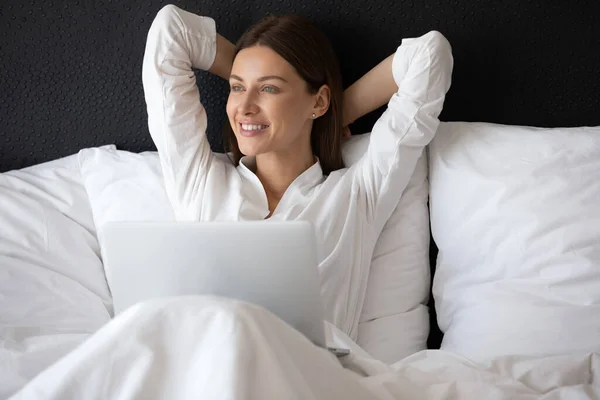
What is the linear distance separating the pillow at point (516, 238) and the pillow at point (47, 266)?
80 cm

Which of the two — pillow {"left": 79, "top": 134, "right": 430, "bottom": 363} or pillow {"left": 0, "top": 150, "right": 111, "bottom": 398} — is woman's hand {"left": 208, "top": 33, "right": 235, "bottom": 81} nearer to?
pillow {"left": 79, "top": 134, "right": 430, "bottom": 363}

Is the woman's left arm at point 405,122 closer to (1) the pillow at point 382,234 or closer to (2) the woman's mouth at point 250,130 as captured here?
(1) the pillow at point 382,234

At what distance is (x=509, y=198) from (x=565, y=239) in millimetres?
148

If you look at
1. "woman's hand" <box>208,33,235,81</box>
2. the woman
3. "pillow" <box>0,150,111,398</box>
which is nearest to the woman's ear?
the woman

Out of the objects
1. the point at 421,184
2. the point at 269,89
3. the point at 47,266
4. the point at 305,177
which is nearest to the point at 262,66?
the point at 269,89

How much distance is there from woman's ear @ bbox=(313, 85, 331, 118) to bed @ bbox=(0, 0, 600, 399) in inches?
5.3

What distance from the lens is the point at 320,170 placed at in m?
1.78

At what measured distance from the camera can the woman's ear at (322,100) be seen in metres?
1.75

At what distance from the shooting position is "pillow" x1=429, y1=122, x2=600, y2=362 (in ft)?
4.85

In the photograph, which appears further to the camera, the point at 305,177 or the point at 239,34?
the point at 239,34

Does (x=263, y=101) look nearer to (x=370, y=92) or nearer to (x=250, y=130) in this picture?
(x=250, y=130)

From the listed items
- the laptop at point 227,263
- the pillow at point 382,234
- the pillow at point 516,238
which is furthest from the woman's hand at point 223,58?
the laptop at point 227,263

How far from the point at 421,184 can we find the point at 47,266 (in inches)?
35.8

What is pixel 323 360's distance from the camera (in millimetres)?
1061
